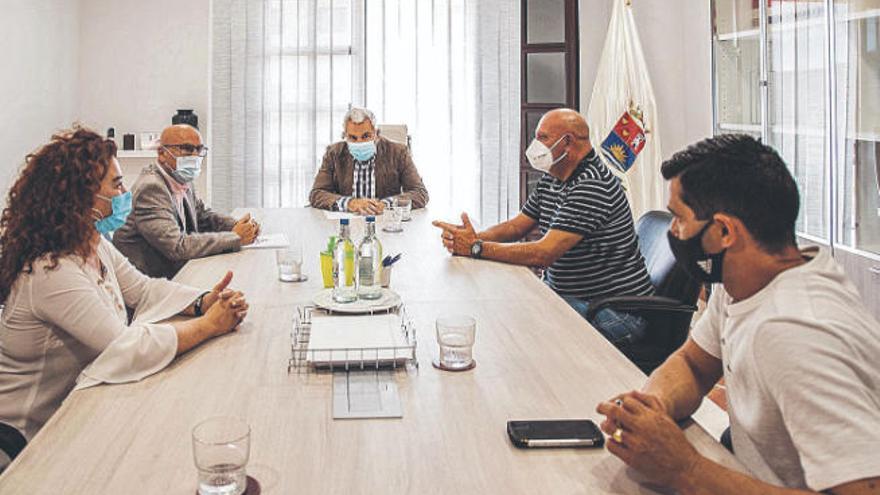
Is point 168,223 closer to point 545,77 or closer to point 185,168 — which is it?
point 185,168

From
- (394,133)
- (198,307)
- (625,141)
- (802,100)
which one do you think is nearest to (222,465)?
(198,307)

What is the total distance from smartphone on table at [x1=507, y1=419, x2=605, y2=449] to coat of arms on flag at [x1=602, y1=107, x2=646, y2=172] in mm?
4122

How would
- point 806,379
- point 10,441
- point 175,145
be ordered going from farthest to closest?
point 175,145
point 10,441
point 806,379

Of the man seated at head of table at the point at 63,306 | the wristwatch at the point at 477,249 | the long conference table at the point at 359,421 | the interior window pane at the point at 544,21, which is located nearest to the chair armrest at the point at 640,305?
the long conference table at the point at 359,421

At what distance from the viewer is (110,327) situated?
1725 mm

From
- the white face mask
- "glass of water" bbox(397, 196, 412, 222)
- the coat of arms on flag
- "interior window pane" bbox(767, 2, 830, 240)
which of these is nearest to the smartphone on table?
the white face mask

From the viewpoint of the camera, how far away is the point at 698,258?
1.36 meters

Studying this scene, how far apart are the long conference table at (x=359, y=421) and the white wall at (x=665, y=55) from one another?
12.0 ft

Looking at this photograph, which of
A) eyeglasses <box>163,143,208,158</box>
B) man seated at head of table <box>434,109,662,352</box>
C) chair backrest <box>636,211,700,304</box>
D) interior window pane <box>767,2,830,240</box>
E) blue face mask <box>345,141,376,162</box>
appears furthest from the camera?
blue face mask <box>345,141,376,162</box>

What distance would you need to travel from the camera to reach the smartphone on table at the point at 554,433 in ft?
4.32

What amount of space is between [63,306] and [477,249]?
5.04 feet

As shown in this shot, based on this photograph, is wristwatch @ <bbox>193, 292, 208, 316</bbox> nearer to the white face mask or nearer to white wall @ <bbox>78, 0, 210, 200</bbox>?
the white face mask

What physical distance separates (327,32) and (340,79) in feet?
1.12

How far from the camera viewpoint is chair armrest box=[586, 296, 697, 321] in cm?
250
